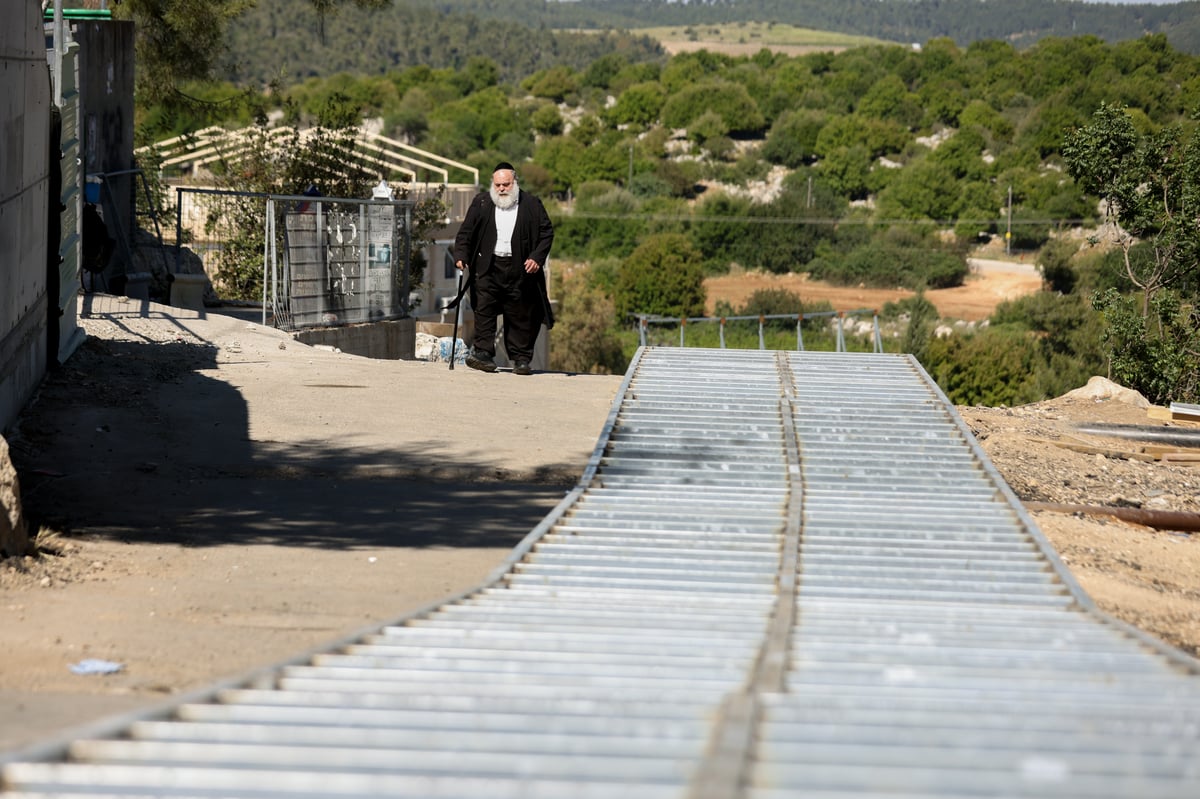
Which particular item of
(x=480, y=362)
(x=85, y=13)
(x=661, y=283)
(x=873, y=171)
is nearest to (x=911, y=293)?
(x=661, y=283)

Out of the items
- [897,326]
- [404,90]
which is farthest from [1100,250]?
[404,90]

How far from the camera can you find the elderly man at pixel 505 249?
1178 centimetres

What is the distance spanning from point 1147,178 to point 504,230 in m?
13.8

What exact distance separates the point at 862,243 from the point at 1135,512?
6454 cm

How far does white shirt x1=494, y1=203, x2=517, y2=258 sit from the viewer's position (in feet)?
38.7

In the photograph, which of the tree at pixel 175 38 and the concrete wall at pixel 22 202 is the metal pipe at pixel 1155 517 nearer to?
the concrete wall at pixel 22 202

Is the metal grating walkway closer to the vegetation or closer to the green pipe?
the green pipe

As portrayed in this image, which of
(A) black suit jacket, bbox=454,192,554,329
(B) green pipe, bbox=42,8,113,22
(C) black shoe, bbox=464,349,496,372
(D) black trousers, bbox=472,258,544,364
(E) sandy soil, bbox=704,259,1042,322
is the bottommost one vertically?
(E) sandy soil, bbox=704,259,1042,322

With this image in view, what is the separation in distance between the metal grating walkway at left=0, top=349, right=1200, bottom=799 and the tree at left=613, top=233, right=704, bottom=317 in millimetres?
51014

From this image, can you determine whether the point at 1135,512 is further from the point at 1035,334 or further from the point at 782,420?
the point at 1035,334

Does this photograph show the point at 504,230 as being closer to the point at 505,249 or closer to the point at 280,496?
the point at 505,249

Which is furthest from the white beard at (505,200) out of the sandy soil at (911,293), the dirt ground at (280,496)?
the sandy soil at (911,293)

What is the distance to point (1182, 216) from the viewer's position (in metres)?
21.5

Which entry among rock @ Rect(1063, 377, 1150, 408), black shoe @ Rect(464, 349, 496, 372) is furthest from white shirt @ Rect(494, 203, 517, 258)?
rock @ Rect(1063, 377, 1150, 408)
